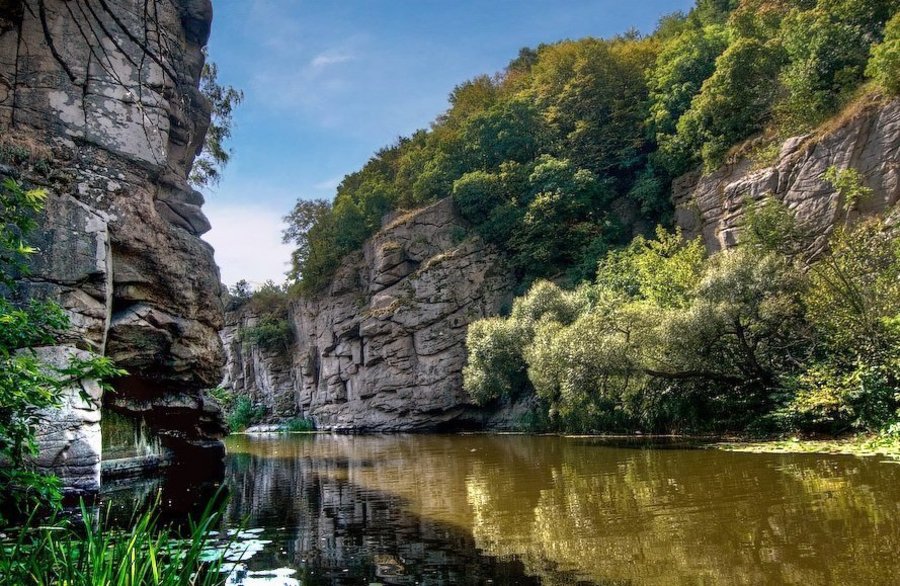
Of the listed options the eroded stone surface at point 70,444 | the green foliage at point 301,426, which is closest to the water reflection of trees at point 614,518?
the eroded stone surface at point 70,444

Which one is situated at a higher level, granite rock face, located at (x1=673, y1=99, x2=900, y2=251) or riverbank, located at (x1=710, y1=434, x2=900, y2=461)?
granite rock face, located at (x1=673, y1=99, x2=900, y2=251)

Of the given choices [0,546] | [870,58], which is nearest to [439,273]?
[870,58]

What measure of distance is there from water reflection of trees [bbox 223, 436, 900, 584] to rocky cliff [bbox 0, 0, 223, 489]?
15.5 feet

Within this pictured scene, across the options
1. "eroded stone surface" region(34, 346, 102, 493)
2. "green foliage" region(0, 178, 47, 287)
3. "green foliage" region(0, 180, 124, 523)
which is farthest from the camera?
"eroded stone surface" region(34, 346, 102, 493)

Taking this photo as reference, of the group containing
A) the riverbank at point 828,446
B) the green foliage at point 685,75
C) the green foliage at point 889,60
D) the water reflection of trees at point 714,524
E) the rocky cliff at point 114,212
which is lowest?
the water reflection of trees at point 714,524

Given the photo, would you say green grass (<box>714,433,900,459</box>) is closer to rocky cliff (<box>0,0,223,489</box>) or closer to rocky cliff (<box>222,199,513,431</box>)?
rocky cliff (<box>0,0,223,489</box>)

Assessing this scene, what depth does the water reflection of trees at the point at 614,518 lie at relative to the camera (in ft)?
18.2

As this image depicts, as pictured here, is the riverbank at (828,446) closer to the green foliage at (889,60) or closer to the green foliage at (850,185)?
the green foliage at (850,185)

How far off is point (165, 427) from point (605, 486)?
596 inches

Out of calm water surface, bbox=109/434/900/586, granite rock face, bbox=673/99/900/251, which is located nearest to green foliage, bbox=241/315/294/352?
granite rock face, bbox=673/99/900/251

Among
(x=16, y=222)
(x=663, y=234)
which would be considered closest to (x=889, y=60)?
(x=663, y=234)

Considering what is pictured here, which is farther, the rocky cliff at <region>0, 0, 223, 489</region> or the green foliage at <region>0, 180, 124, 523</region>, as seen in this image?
the rocky cliff at <region>0, 0, 223, 489</region>

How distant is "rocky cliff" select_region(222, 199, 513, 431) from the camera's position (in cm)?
3600

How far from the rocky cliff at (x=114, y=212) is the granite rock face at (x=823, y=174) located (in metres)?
21.5
